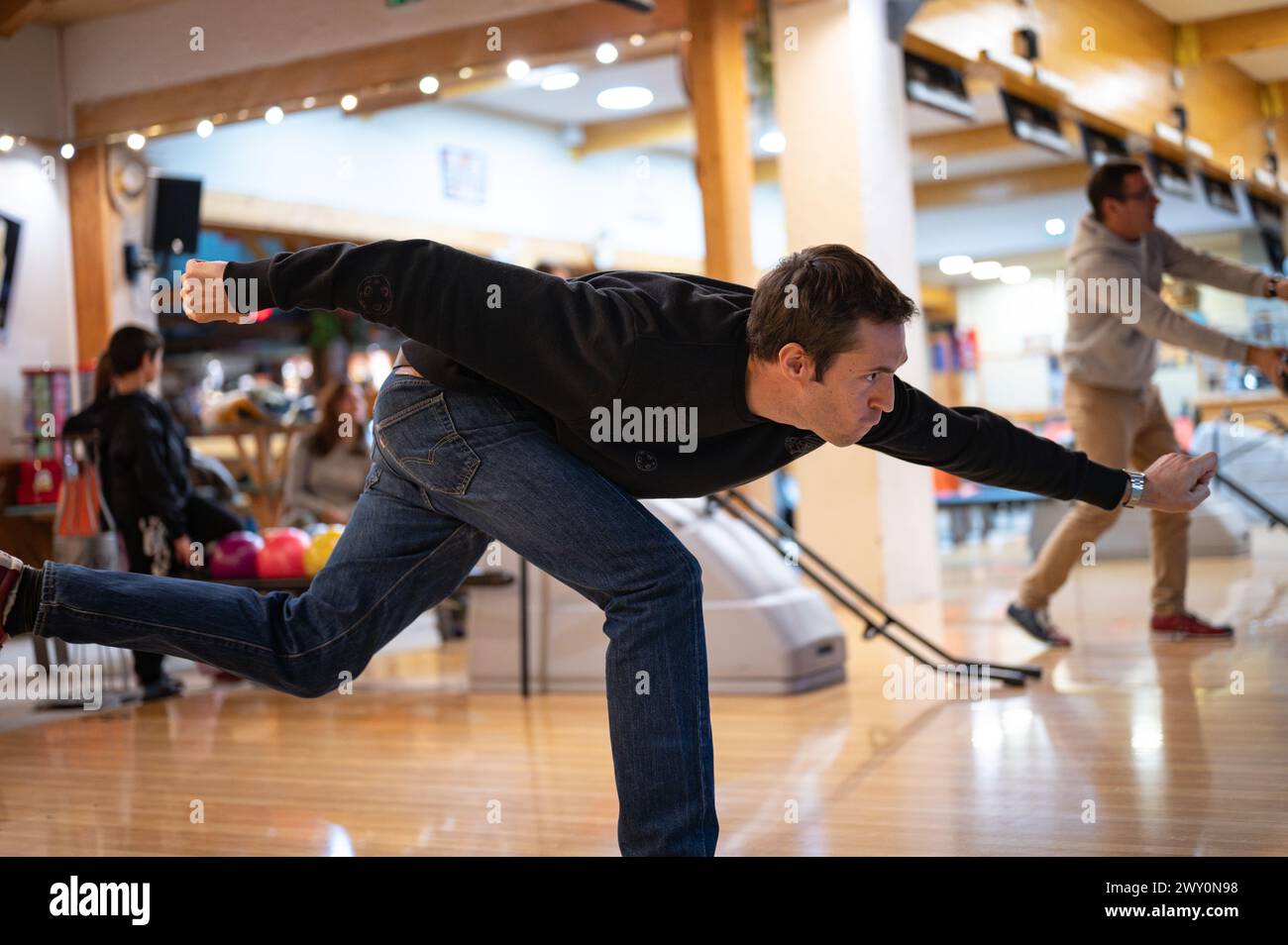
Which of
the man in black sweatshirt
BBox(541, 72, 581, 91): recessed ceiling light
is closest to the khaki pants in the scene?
the man in black sweatshirt

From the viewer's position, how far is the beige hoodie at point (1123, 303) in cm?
475

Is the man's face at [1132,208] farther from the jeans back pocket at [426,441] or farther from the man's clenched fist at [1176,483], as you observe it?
the jeans back pocket at [426,441]

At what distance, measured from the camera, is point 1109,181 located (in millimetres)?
4855

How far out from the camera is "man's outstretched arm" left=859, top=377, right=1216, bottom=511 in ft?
7.14

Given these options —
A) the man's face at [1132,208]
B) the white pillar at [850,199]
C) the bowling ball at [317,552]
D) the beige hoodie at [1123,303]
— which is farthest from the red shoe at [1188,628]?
the bowling ball at [317,552]

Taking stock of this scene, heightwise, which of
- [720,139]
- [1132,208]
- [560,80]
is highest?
[560,80]

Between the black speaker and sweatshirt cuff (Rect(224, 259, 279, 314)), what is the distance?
23.8ft

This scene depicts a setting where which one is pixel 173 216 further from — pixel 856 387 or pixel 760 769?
pixel 856 387

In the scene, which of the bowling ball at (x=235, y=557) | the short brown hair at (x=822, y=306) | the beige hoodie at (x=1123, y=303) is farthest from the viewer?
the bowling ball at (x=235, y=557)

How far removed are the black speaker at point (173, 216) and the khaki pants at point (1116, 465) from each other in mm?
5981

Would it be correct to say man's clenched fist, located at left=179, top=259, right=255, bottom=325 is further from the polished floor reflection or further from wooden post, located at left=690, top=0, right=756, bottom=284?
wooden post, located at left=690, top=0, right=756, bottom=284

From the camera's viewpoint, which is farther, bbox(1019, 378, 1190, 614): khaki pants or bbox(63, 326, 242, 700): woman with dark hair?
bbox(63, 326, 242, 700): woman with dark hair

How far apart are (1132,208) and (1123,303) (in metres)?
0.33

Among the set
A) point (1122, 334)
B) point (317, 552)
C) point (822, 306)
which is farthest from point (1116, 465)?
point (822, 306)
